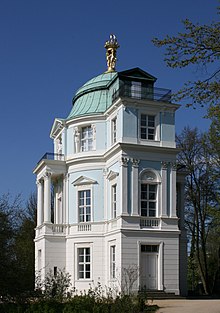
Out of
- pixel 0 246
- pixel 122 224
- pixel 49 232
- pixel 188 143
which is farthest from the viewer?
pixel 188 143

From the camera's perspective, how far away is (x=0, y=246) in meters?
18.5

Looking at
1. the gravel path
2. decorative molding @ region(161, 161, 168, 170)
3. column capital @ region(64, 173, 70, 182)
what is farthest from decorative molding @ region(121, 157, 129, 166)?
the gravel path

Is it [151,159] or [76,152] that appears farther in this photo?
[76,152]

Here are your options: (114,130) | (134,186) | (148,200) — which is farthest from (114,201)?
(114,130)

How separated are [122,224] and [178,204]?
597cm

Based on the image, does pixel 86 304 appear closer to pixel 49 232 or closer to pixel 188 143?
pixel 49 232

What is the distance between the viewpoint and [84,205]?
33.8m

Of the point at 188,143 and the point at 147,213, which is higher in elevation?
the point at 188,143

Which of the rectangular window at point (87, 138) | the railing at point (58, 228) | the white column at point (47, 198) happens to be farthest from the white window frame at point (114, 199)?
the white column at point (47, 198)

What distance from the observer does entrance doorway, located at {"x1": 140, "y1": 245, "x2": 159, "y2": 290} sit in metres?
30.0

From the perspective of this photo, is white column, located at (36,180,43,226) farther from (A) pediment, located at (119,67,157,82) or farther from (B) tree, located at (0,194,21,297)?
(B) tree, located at (0,194,21,297)

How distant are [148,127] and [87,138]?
4.69m

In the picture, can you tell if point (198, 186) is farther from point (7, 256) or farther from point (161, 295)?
point (7, 256)

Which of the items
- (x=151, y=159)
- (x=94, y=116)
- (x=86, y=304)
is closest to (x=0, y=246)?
(x=86, y=304)
